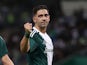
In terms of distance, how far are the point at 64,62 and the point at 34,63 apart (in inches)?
259

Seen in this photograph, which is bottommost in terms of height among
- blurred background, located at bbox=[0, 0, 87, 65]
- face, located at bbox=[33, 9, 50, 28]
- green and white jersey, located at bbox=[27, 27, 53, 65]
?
blurred background, located at bbox=[0, 0, 87, 65]

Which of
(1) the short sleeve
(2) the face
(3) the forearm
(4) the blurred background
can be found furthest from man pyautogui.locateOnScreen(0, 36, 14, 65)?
(4) the blurred background

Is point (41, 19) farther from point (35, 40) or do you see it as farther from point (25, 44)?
point (25, 44)

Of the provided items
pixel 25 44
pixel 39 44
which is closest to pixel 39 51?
pixel 39 44

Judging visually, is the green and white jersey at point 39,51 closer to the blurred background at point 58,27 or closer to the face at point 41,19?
the face at point 41,19

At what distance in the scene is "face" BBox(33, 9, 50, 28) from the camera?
958 cm

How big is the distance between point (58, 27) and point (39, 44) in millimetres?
8679

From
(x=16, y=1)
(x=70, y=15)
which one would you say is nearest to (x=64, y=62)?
(x=70, y=15)

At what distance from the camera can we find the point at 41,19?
958 cm

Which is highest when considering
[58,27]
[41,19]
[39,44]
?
[41,19]

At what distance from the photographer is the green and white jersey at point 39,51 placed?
31.1 feet

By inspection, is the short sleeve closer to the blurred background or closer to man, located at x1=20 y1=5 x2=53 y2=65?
man, located at x1=20 y1=5 x2=53 y2=65

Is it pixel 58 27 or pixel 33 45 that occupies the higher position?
pixel 33 45

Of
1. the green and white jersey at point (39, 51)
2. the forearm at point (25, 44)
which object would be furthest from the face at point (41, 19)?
the forearm at point (25, 44)
